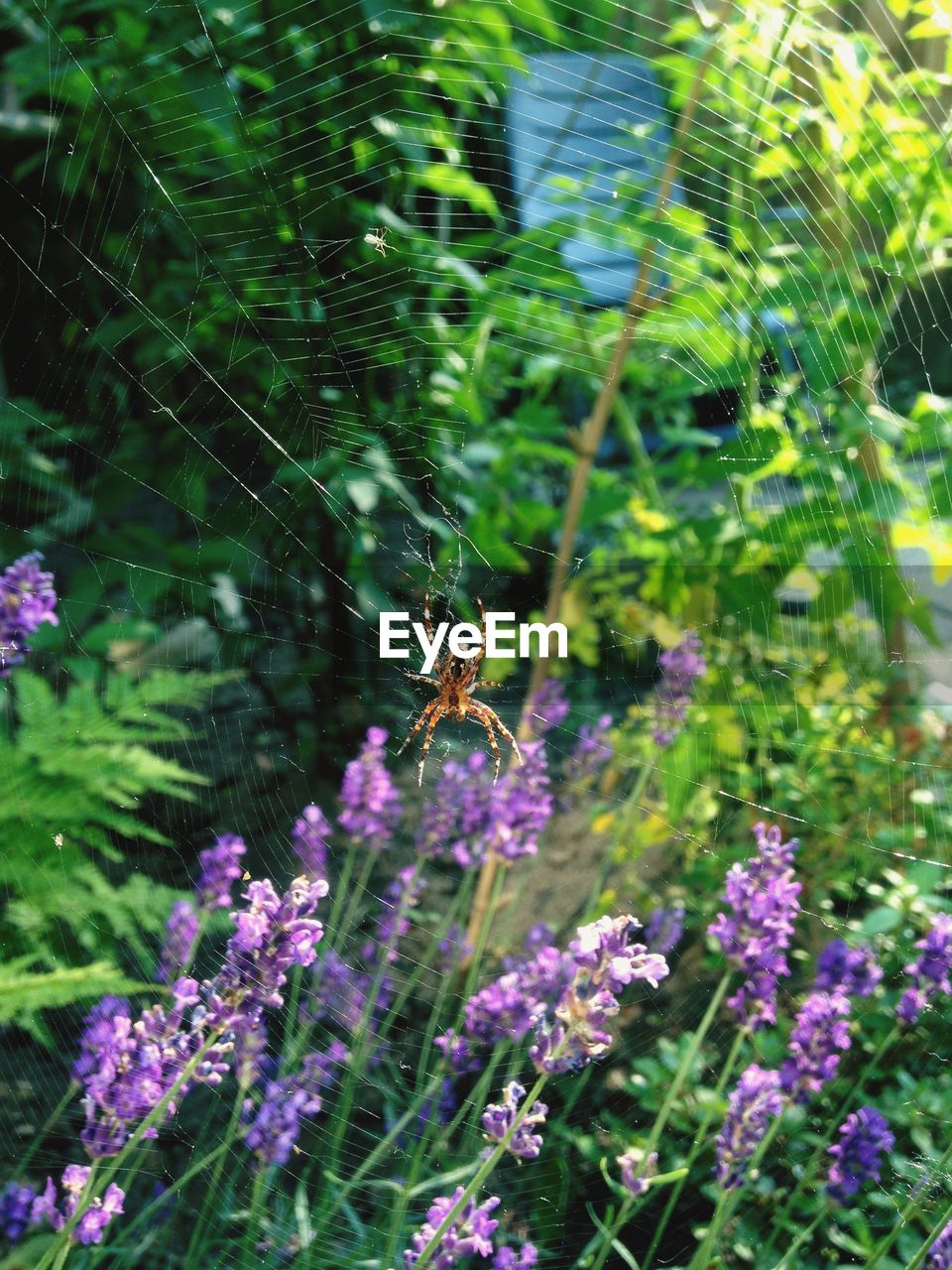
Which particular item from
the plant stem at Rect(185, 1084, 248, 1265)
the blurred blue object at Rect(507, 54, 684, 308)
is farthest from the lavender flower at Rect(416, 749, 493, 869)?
the blurred blue object at Rect(507, 54, 684, 308)

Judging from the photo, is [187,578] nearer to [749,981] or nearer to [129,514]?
[129,514]

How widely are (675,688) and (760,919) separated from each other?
0.26 m

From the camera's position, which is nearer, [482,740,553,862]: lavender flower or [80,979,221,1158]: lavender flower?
[80,979,221,1158]: lavender flower

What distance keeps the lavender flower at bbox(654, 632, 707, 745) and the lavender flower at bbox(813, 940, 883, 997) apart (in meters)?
0.23

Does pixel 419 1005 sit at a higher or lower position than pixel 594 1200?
higher

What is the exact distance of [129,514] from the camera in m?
1.87

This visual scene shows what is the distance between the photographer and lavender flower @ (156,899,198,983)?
33.9 inches

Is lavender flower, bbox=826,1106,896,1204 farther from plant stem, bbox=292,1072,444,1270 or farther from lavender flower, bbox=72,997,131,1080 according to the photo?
lavender flower, bbox=72,997,131,1080

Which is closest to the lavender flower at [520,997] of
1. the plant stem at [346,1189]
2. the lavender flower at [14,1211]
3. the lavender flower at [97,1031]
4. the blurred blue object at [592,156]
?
the plant stem at [346,1189]

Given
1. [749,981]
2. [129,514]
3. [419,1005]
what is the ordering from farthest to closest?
1. [129,514]
2. [419,1005]
3. [749,981]

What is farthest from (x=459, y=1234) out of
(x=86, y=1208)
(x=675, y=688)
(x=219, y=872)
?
(x=675, y=688)

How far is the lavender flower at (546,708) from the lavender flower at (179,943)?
0.36 meters

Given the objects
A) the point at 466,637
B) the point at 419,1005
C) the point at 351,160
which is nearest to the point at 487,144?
the point at 351,160

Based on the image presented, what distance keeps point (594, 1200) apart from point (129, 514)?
1.35 m
